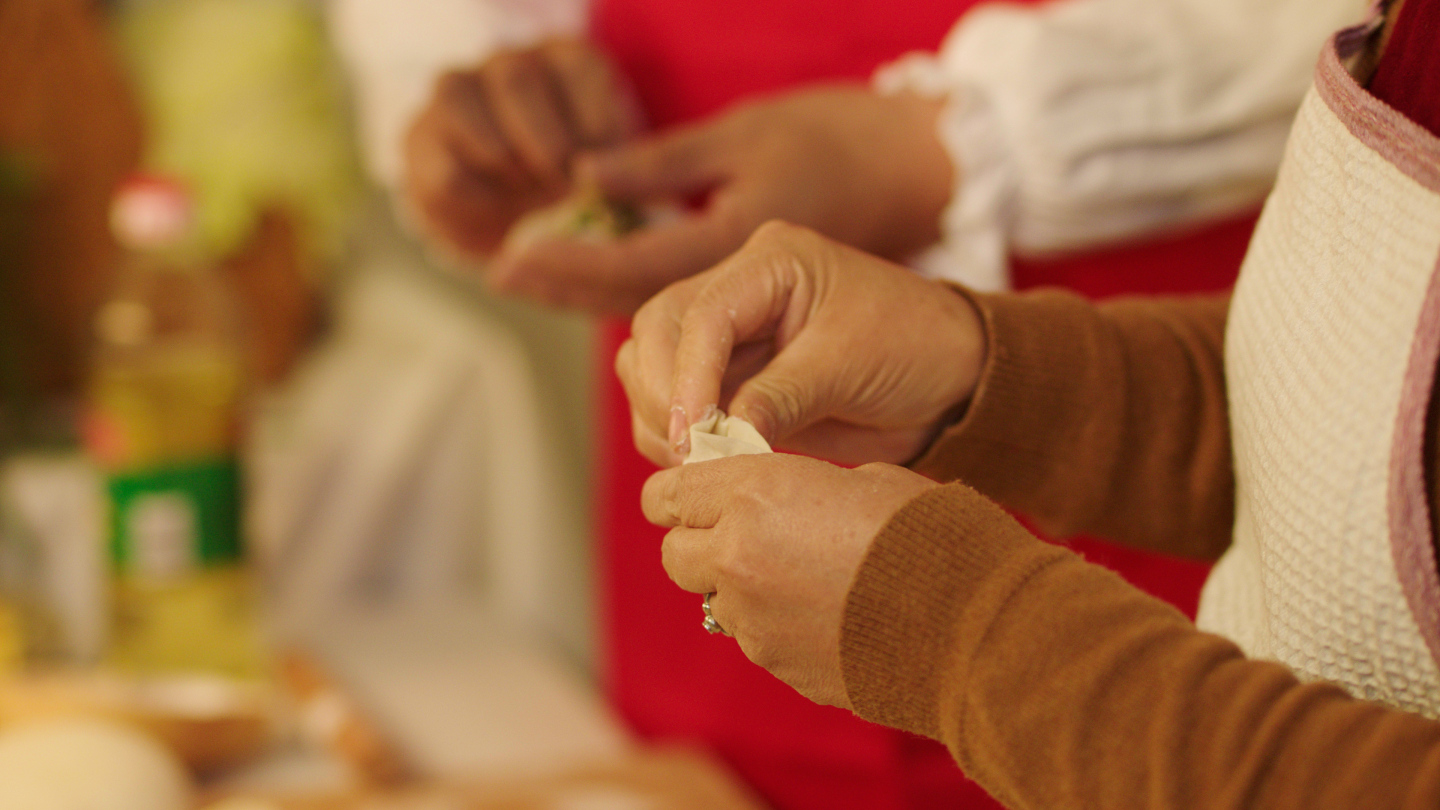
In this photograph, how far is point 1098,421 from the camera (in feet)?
1.27

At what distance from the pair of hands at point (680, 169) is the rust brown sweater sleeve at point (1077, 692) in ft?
0.58

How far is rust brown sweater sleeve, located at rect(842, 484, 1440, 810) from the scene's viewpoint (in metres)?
0.23

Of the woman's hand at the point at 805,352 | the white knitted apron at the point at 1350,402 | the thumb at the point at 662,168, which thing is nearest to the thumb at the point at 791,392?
the woman's hand at the point at 805,352

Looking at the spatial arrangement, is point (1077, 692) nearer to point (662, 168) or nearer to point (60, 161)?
point (662, 168)

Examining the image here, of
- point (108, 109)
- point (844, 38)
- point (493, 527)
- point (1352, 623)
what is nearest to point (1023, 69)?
point (844, 38)

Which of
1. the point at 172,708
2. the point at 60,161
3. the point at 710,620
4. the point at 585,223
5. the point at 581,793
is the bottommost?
the point at 581,793

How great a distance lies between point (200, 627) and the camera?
30.0 inches

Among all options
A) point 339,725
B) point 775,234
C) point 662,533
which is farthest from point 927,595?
point 339,725

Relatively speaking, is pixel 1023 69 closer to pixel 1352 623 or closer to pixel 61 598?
pixel 1352 623

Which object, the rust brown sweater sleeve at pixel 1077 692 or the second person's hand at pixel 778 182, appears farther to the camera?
the second person's hand at pixel 778 182

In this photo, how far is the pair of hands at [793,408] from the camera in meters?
0.28

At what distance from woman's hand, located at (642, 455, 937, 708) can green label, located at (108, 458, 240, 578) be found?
0.54m

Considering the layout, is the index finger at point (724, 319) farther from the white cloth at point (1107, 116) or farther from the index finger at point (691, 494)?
the white cloth at point (1107, 116)

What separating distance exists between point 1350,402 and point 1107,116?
287mm
